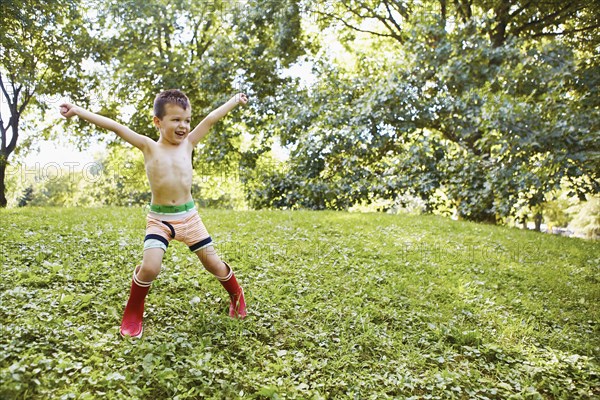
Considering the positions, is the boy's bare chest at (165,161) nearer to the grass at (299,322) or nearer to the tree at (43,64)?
the grass at (299,322)

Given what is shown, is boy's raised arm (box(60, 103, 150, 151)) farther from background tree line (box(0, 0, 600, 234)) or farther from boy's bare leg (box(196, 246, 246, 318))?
background tree line (box(0, 0, 600, 234))

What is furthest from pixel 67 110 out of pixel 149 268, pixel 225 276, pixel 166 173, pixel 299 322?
pixel 299 322

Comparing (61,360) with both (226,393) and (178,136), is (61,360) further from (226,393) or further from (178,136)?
(178,136)

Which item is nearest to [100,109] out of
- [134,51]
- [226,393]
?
[134,51]

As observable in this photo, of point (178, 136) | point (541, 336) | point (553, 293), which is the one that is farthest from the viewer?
point (553, 293)

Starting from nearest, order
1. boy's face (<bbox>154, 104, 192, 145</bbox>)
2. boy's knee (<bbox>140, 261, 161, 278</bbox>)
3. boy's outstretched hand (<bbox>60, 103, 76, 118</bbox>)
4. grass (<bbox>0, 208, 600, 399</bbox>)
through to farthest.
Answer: grass (<bbox>0, 208, 600, 399</bbox>), boy's outstretched hand (<bbox>60, 103, 76, 118</bbox>), boy's knee (<bbox>140, 261, 161, 278</bbox>), boy's face (<bbox>154, 104, 192, 145</bbox>)

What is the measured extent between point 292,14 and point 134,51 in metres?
6.63

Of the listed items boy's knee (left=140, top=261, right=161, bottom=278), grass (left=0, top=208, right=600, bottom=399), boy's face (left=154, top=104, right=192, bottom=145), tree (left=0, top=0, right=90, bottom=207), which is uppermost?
tree (left=0, top=0, right=90, bottom=207)

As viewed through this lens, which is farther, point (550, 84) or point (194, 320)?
point (550, 84)

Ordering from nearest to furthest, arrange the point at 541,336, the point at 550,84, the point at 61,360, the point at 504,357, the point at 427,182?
the point at 61,360 → the point at 504,357 → the point at 541,336 → the point at 550,84 → the point at 427,182

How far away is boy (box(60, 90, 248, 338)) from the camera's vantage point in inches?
152

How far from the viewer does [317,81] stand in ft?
51.2

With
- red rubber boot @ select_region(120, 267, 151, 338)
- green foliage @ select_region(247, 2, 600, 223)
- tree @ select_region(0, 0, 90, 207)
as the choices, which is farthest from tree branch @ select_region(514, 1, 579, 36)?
red rubber boot @ select_region(120, 267, 151, 338)

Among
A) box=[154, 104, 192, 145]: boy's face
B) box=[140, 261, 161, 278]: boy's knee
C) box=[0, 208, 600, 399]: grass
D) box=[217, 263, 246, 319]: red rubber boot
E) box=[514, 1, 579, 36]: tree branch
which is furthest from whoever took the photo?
box=[514, 1, 579, 36]: tree branch
